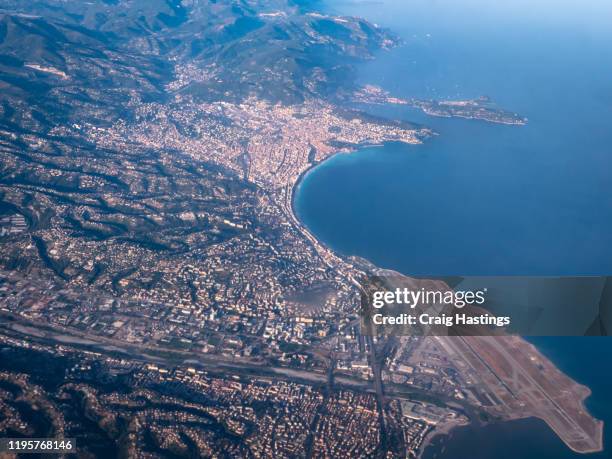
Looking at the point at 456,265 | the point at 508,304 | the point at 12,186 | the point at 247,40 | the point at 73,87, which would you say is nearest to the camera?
the point at 508,304

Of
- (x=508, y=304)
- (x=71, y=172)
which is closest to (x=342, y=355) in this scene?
(x=508, y=304)

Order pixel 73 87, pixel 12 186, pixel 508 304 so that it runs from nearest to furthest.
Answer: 1. pixel 508 304
2. pixel 12 186
3. pixel 73 87


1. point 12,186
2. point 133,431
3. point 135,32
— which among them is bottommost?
point 133,431

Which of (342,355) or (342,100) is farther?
(342,100)

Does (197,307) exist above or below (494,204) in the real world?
below

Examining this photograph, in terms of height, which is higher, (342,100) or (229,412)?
(342,100)

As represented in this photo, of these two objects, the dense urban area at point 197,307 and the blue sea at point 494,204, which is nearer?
the dense urban area at point 197,307

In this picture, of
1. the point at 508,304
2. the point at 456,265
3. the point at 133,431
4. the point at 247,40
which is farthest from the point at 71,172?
the point at 247,40

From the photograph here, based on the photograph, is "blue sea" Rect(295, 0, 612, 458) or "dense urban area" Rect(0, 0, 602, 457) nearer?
"dense urban area" Rect(0, 0, 602, 457)

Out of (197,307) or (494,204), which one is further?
(494,204)

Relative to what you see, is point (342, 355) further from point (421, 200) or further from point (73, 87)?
A: point (73, 87)
